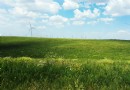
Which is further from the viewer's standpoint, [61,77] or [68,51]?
[68,51]

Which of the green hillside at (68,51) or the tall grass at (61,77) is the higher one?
the tall grass at (61,77)

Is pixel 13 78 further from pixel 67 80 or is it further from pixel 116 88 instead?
pixel 116 88

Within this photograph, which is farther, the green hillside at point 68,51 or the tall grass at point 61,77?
the green hillside at point 68,51

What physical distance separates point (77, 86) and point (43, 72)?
2648 millimetres

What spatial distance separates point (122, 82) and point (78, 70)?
7.33ft

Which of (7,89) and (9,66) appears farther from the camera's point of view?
(9,66)

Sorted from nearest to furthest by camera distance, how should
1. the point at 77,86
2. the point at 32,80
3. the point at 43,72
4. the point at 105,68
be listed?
the point at 77,86
the point at 32,80
the point at 43,72
the point at 105,68

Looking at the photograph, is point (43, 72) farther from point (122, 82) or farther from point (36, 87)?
point (122, 82)

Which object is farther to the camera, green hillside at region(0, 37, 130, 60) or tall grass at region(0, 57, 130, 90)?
green hillside at region(0, 37, 130, 60)

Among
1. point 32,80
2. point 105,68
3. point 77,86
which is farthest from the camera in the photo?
point 105,68

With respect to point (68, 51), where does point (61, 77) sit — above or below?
above

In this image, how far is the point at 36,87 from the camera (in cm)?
1309

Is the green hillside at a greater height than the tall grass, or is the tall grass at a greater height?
the tall grass

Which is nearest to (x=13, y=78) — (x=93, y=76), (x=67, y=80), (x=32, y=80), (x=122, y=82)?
(x=32, y=80)
